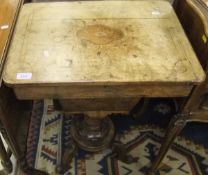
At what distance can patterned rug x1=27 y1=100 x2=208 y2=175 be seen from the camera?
4.74 ft

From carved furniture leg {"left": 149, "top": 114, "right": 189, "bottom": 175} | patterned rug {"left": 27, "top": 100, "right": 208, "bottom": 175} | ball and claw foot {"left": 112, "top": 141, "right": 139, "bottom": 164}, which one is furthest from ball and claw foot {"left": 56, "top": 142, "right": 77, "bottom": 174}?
carved furniture leg {"left": 149, "top": 114, "right": 189, "bottom": 175}

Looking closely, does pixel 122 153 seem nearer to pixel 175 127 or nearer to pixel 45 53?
pixel 175 127

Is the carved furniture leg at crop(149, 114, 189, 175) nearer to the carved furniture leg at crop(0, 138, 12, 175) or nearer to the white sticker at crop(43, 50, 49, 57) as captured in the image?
the white sticker at crop(43, 50, 49, 57)

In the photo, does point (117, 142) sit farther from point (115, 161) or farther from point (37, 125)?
point (37, 125)

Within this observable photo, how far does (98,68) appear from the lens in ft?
2.97

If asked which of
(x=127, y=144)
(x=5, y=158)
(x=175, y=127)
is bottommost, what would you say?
(x=127, y=144)

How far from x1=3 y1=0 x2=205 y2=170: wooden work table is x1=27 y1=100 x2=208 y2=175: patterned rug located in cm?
41

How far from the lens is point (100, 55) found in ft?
3.14

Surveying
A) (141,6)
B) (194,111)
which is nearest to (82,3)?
(141,6)

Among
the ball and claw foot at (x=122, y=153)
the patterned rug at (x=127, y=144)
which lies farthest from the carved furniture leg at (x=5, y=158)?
the ball and claw foot at (x=122, y=153)

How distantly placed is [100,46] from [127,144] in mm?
770

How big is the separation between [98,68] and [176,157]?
2.91ft

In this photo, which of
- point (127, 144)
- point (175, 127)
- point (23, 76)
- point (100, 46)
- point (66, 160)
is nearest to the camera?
point (23, 76)

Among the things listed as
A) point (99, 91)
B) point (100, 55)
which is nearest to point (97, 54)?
point (100, 55)
